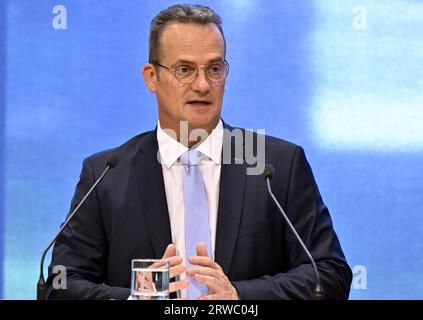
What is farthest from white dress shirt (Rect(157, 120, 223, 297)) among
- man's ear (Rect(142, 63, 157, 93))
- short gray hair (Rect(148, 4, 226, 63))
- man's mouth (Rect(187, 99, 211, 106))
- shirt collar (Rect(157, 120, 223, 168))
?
short gray hair (Rect(148, 4, 226, 63))

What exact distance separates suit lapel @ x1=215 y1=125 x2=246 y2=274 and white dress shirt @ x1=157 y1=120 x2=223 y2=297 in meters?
0.03

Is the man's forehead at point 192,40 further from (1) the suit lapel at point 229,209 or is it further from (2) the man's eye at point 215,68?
(1) the suit lapel at point 229,209

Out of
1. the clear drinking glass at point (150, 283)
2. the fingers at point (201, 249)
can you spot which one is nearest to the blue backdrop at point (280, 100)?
the fingers at point (201, 249)

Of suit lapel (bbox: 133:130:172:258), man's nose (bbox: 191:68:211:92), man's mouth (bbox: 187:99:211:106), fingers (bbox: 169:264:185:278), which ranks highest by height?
man's nose (bbox: 191:68:211:92)

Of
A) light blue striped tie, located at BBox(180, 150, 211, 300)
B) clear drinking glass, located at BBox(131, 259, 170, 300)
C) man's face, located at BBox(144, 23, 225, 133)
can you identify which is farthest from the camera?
man's face, located at BBox(144, 23, 225, 133)

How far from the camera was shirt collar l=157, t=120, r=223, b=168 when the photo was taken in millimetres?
2754

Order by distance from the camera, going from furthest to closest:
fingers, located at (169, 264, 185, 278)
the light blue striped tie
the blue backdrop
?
1. the blue backdrop
2. the light blue striped tie
3. fingers, located at (169, 264, 185, 278)

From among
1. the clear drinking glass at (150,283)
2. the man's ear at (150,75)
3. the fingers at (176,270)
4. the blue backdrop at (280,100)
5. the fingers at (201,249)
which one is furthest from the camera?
the blue backdrop at (280,100)

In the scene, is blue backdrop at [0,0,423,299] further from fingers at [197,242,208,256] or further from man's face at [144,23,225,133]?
fingers at [197,242,208,256]

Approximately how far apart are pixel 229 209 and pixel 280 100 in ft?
3.05

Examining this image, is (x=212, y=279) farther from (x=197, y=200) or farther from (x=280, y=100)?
(x=280, y=100)

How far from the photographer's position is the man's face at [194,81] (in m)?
2.71

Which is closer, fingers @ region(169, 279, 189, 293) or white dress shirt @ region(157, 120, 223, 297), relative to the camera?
fingers @ region(169, 279, 189, 293)
